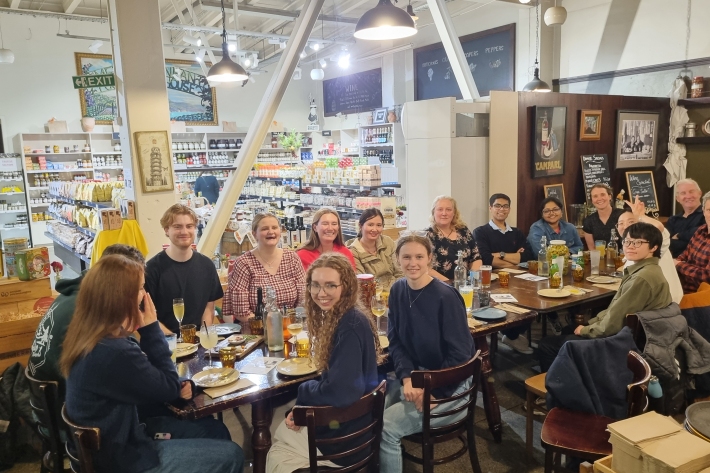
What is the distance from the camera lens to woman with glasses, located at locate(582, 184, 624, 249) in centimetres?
510

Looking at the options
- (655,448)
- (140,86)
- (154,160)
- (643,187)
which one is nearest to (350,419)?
(655,448)

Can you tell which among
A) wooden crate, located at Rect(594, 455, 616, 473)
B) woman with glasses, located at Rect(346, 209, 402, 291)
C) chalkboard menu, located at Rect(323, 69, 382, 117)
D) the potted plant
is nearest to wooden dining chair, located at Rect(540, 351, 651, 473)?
wooden crate, located at Rect(594, 455, 616, 473)

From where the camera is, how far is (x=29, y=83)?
35.4 feet

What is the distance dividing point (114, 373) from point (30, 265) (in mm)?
2187

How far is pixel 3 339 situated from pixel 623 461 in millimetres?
3744

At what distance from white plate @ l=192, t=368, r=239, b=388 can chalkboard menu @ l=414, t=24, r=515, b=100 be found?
7.89 metres

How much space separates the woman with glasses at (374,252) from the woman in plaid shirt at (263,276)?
2.11 feet

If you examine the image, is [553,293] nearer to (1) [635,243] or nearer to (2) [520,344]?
(1) [635,243]

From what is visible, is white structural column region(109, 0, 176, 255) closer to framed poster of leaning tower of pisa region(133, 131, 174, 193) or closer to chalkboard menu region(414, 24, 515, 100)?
framed poster of leaning tower of pisa region(133, 131, 174, 193)

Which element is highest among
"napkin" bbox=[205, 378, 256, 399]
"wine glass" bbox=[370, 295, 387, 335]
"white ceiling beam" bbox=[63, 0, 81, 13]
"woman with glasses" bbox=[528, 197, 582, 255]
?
"white ceiling beam" bbox=[63, 0, 81, 13]

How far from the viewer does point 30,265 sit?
369 centimetres

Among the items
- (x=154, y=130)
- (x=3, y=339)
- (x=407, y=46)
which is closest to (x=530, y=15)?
(x=407, y=46)

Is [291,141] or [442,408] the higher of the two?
[291,141]

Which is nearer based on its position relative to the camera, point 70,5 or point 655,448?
point 655,448
